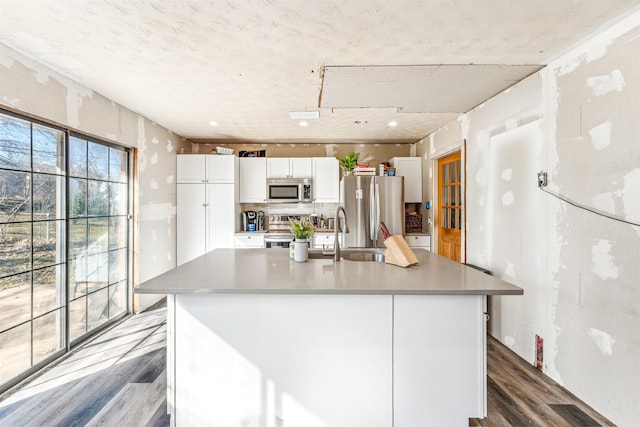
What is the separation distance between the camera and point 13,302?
2.23m

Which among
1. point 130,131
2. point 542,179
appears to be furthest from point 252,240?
point 542,179

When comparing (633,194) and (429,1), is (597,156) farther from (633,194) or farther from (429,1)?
(429,1)

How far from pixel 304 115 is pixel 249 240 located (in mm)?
2066

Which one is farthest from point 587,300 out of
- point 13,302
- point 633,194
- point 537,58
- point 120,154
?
point 120,154

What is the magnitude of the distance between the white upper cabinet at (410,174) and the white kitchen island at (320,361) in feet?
10.4

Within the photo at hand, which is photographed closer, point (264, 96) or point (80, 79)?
point (80, 79)

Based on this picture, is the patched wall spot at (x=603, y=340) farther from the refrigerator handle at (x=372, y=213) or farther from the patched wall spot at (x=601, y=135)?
the refrigerator handle at (x=372, y=213)

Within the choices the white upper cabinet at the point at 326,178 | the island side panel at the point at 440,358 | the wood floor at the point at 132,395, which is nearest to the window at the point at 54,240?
the wood floor at the point at 132,395

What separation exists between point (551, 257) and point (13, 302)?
389 centimetres

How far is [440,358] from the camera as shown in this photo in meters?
1.67

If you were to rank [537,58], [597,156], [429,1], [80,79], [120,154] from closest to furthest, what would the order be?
[429,1]
[597,156]
[537,58]
[80,79]
[120,154]

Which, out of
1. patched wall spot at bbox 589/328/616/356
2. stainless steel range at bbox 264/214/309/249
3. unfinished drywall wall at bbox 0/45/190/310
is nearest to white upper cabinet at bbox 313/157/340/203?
stainless steel range at bbox 264/214/309/249

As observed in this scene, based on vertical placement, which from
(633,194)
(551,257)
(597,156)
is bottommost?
(551,257)

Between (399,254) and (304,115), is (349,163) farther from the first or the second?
(399,254)
